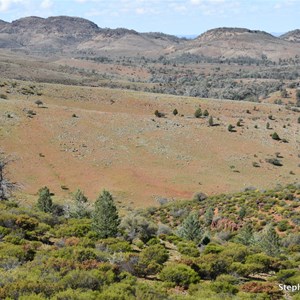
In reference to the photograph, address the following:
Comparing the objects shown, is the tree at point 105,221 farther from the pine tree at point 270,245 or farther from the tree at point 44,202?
the tree at point 44,202

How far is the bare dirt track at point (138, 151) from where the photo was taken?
152 feet

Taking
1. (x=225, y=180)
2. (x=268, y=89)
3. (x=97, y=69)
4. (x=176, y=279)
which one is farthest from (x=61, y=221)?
(x=97, y=69)

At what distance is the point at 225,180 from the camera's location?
4881cm

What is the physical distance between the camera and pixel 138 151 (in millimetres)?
55438

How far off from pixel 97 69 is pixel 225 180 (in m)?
151

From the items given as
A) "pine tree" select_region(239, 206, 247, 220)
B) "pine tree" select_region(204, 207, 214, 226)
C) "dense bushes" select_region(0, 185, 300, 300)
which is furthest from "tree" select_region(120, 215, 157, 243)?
"pine tree" select_region(239, 206, 247, 220)

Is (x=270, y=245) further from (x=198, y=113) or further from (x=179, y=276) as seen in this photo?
(x=198, y=113)

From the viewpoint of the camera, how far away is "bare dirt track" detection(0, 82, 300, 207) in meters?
46.4

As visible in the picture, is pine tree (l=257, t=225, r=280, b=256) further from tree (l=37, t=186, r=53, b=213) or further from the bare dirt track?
the bare dirt track

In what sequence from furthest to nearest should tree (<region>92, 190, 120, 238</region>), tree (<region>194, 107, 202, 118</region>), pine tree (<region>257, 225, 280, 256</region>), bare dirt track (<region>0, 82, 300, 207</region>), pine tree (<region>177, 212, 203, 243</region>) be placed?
tree (<region>194, 107, 202, 118</region>) < bare dirt track (<region>0, 82, 300, 207</region>) < pine tree (<region>177, 212, 203, 243</region>) < tree (<region>92, 190, 120, 238</region>) < pine tree (<region>257, 225, 280, 256</region>)

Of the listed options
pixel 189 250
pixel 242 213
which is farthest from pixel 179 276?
pixel 242 213

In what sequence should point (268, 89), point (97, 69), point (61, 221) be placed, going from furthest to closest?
point (97, 69) → point (268, 89) → point (61, 221)

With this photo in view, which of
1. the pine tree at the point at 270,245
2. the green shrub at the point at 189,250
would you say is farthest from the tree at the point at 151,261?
the pine tree at the point at 270,245

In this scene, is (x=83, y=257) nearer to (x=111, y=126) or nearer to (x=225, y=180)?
(x=225, y=180)
